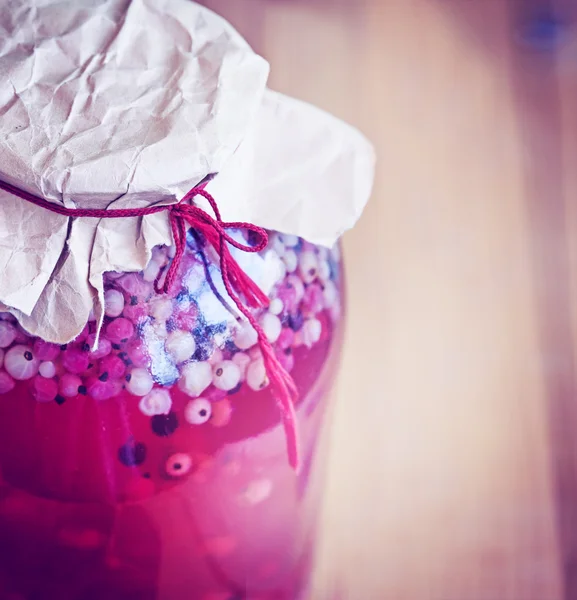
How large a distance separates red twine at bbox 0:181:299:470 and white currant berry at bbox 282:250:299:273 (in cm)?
3

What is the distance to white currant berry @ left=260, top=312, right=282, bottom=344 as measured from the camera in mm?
454

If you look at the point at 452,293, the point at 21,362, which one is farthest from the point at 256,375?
the point at 452,293

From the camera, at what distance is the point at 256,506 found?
0.50 m

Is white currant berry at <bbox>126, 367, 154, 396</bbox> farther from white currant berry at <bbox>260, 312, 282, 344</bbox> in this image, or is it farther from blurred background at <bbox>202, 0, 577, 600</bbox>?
blurred background at <bbox>202, 0, 577, 600</bbox>

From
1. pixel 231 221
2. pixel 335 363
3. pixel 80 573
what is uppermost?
pixel 231 221

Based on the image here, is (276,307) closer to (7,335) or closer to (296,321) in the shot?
(296,321)

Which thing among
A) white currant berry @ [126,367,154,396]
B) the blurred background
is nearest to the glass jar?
white currant berry @ [126,367,154,396]

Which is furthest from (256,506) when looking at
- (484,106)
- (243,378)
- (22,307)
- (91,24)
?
(484,106)

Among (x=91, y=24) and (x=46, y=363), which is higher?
(x=91, y=24)

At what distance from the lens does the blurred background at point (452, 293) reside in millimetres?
643

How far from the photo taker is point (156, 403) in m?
0.42

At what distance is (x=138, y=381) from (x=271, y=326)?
0.10 meters

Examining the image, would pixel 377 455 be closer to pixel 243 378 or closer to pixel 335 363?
pixel 335 363

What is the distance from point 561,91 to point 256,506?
1.80ft
